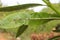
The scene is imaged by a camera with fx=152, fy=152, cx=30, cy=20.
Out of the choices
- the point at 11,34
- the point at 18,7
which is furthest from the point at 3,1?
the point at 18,7

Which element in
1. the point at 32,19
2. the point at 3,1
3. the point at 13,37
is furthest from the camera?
the point at 3,1

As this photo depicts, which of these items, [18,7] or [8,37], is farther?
[8,37]

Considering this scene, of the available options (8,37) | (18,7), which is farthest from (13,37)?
A: (18,7)

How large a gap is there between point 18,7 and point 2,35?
1.09 feet

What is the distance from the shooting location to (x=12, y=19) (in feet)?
0.97

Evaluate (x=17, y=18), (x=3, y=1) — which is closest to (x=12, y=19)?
(x=17, y=18)

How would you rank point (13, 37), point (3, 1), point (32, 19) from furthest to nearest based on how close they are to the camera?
1. point (3, 1)
2. point (13, 37)
3. point (32, 19)

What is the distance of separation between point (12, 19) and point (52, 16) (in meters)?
0.08

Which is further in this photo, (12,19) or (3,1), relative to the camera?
(3,1)

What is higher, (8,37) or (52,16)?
(52,16)

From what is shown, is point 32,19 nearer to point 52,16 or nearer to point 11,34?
point 52,16

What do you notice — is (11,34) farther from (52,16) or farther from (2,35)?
(52,16)

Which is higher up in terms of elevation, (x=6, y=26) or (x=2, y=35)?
(x=6, y=26)

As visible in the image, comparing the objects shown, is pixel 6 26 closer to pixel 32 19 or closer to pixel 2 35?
pixel 32 19
